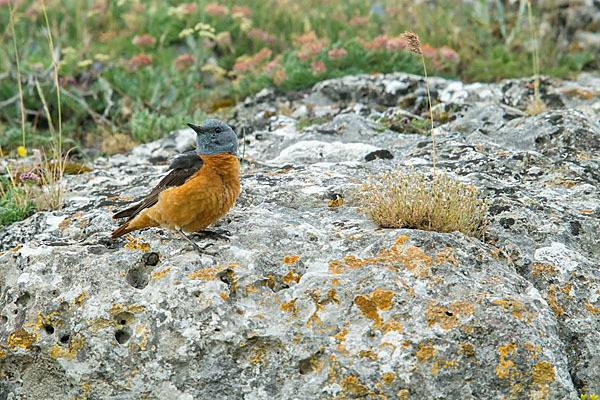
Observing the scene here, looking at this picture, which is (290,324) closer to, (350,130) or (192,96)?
(350,130)

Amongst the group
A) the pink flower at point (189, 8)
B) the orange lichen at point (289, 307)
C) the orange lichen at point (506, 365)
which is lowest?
the orange lichen at point (506, 365)

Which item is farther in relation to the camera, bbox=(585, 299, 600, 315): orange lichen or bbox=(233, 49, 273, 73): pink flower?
bbox=(233, 49, 273, 73): pink flower

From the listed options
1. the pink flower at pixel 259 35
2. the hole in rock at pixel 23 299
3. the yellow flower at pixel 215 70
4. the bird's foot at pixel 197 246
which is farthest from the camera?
the pink flower at pixel 259 35

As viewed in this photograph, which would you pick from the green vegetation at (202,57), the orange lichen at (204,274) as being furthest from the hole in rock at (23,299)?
the green vegetation at (202,57)

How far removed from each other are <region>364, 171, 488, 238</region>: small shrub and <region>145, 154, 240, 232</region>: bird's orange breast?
3.73ft

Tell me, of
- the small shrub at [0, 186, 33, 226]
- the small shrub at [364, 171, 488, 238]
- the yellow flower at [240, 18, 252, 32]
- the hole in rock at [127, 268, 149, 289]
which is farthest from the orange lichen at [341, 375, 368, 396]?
the yellow flower at [240, 18, 252, 32]

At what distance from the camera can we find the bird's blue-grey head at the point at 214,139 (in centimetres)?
448

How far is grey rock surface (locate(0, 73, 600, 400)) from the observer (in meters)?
3.38

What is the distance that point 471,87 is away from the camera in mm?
7805

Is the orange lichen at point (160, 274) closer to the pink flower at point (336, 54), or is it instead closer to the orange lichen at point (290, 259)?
the orange lichen at point (290, 259)

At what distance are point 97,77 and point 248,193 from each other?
17.4 ft

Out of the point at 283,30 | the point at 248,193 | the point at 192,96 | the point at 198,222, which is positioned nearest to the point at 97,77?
the point at 192,96

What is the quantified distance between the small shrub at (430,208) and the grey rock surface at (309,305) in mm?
149

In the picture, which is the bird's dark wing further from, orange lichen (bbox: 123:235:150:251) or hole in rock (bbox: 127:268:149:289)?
hole in rock (bbox: 127:268:149:289)
